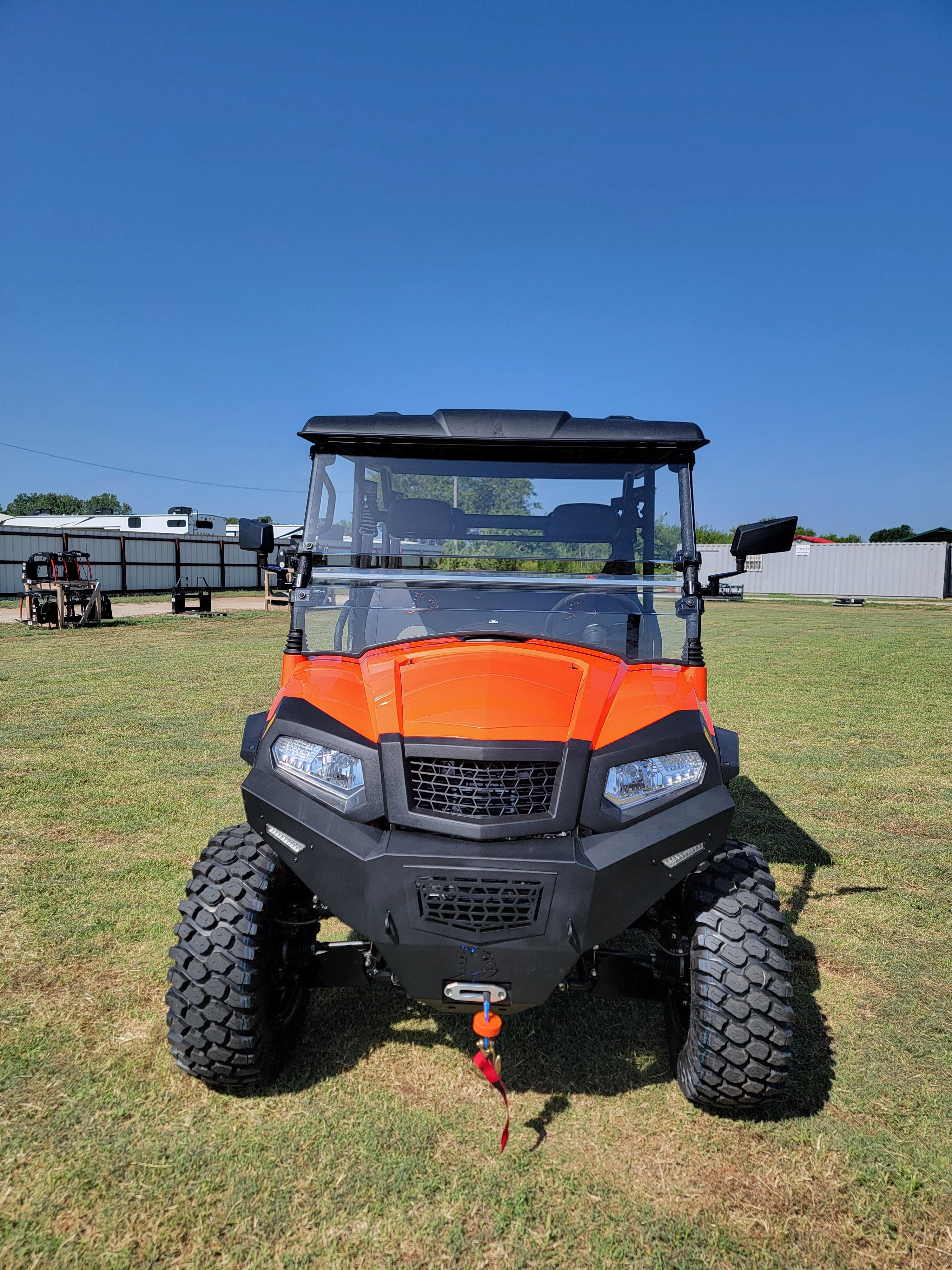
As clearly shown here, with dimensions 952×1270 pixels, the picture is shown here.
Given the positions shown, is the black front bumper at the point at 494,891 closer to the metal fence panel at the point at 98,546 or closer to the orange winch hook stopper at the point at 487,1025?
the orange winch hook stopper at the point at 487,1025

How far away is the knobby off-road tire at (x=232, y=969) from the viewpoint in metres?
2.38

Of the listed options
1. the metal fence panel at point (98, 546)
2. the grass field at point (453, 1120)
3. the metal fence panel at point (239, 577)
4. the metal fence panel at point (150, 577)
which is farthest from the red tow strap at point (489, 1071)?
the metal fence panel at point (239, 577)

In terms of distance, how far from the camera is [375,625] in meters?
3.10

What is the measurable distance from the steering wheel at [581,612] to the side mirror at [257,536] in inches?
41.9

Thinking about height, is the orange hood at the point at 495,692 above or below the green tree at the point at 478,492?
below

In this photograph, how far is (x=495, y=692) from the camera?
2354mm

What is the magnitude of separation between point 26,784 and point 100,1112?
3.86m

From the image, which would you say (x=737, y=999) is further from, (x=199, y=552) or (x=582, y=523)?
(x=199, y=552)

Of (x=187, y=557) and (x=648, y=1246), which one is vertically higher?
(x=187, y=557)

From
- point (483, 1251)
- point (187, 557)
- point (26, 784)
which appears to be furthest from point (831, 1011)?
point (187, 557)

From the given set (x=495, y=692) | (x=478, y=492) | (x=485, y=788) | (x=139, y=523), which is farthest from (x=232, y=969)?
(x=139, y=523)

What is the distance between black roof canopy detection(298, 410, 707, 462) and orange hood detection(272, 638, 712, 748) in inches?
28.9

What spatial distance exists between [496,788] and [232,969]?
3.11 feet

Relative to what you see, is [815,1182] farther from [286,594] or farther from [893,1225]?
[286,594]
